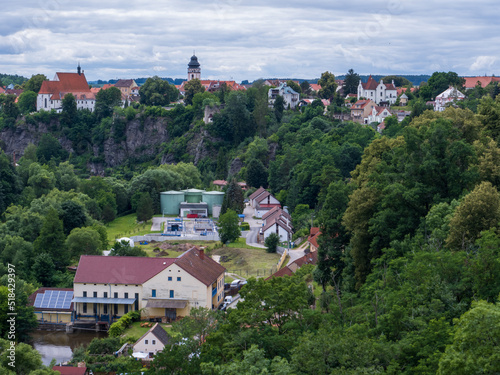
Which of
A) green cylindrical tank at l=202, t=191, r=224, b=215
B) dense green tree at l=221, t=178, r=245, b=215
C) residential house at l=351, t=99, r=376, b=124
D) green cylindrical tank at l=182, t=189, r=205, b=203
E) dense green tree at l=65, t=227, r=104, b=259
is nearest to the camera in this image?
dense green tree at l=65, t=227, r=104, b=259

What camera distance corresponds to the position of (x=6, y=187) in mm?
68562

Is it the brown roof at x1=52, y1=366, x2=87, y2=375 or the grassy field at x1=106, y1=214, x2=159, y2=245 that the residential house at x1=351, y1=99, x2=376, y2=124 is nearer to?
the grassy field at x1=106, y1=214, x2=159, y2=245

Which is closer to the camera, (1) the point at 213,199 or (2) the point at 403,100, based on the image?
(1) the point at 213,199

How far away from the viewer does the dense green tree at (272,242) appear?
54.7 m

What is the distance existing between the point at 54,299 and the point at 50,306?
20.7 inches

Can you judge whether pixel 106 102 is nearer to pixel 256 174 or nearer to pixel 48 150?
pixel 48 150

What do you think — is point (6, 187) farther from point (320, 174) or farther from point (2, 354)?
point (2, 354)

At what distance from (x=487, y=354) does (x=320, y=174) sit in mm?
51299


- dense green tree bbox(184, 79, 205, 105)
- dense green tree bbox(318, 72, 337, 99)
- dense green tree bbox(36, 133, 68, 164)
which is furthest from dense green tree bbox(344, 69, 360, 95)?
dense green tree bbox(36, 133, 68, 164)

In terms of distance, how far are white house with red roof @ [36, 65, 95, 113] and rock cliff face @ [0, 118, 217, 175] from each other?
450 cm

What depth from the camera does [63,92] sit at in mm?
114062

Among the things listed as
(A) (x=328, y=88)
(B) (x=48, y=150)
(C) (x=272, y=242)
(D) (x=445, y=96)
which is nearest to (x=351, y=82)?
(A) (x=328, y=88)

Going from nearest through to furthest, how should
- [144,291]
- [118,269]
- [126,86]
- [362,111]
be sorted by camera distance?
[144,291]
[118,269]
[362,111]
[126,86]

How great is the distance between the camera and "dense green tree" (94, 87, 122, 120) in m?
112
